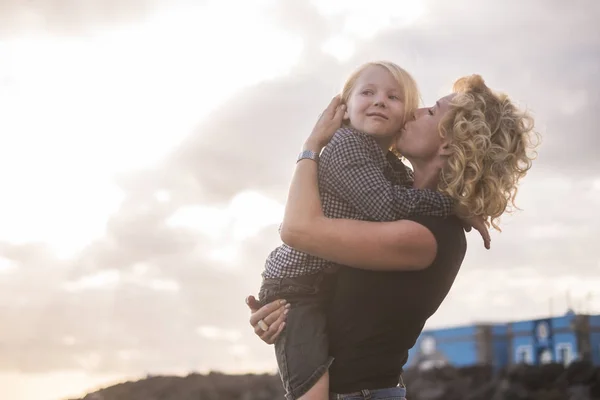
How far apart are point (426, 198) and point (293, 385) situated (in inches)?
36.2

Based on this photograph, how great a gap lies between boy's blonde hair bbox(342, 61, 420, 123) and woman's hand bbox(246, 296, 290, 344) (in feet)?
3.32

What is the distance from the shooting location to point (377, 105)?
3596mm

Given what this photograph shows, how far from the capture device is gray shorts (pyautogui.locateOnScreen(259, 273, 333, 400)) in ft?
10.5

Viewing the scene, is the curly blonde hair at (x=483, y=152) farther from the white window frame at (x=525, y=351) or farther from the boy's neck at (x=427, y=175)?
the white window frame at (x=525, y=351)

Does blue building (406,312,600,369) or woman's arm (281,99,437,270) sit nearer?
woman's arm (281,99,437,270)

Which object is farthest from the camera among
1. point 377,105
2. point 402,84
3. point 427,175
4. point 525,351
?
point 525,351

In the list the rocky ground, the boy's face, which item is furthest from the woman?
the rocky ground

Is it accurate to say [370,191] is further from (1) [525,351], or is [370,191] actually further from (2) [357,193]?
(1) [525,351]

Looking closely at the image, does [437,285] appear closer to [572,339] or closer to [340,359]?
[340,359]

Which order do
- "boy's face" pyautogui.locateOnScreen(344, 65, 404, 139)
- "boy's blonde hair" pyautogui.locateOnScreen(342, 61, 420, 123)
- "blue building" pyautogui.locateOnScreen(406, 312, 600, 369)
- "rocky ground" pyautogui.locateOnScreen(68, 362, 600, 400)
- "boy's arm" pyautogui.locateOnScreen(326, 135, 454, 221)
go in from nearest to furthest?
"boy's arm" pyautogui.locateOnScreen(326, 135, 454, 221) < "boy's face" pyautogui.locateOnScreen(344, 65, 404, 139) < "boy's blonde hair" pyautogui.locateOnScreen(342, 61, 420, 123) < "rocky ground" pyautogui.locateOnScreen(68, 362, 600, 400) < "blue building" pyautogui.locateOnScreen(406, 312, 600, 369)

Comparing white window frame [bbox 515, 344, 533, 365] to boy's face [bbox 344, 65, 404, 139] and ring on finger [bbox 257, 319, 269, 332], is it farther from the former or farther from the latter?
ring on finger [bbox 257, 319, 269, 332]

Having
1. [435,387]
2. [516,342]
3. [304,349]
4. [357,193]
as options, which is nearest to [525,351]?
[516,342]

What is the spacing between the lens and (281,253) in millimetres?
3441

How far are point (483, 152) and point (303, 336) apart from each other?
103cm
